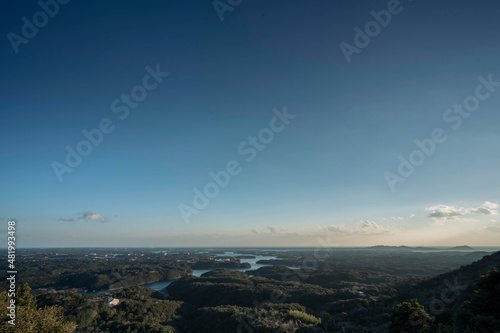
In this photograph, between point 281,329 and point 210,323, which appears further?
point 210,323

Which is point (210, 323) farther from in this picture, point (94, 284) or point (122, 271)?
point (122, 271)

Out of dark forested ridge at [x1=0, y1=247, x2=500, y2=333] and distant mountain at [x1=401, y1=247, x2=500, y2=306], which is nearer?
dark forested ridge at [x1=0, y1=247, x2=500, y2=333]

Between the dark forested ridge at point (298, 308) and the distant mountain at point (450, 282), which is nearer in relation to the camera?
the dark forested ridge at point (298, 308)

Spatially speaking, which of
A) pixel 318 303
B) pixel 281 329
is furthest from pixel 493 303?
pixel 318 303

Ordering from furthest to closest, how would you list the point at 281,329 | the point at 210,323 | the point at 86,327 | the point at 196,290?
the point at 196,290 → the point at 210,323 → the point at 86,327 → the point at 281,329

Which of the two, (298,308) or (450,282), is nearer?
(450,282)

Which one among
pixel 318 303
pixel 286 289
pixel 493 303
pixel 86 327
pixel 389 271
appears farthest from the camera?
pixel 389 271

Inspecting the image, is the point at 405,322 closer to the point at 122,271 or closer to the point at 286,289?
the point at 286,289

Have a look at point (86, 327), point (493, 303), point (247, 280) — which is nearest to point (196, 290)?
point (247, 280)

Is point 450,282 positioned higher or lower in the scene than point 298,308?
higher

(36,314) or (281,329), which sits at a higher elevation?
(36,314)

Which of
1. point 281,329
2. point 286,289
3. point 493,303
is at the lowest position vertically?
point 286,289
